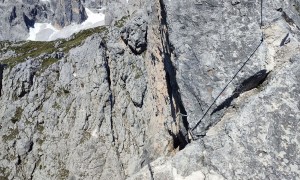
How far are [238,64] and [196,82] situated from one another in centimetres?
119

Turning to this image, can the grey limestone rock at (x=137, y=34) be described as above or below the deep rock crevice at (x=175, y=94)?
below

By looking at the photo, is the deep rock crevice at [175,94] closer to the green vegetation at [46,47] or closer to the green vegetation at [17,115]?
the green vegetation at [17,115]

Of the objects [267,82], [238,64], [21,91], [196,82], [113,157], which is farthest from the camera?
[21,91]

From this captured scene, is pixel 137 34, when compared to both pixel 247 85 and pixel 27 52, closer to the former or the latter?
pixel 247 85

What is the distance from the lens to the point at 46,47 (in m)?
73.0

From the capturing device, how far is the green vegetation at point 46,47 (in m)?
53.7

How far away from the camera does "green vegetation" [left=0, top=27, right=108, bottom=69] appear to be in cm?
5366

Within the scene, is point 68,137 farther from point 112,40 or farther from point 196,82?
point 196,82

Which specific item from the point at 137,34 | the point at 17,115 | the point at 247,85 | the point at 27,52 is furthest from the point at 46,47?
the point at 247,85

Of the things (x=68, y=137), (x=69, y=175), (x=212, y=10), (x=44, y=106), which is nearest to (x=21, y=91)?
(x=44, y=106)

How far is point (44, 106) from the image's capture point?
45.7 metres

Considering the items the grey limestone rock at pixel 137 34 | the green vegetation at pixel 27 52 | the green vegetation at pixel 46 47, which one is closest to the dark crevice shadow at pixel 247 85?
the grey limestone rock at pixel 137 34

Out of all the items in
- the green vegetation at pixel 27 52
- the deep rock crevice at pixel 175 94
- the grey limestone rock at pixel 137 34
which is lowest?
the green vegetation at pixel 27 52

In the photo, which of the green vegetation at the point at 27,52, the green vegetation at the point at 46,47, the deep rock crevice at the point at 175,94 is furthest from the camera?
the green vegetation at the point at 27,52
